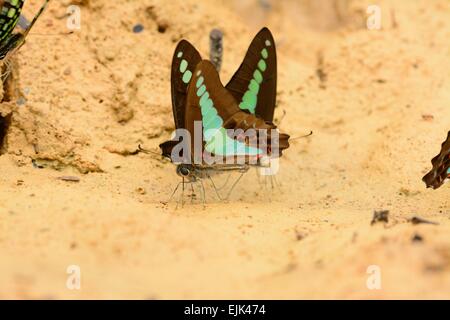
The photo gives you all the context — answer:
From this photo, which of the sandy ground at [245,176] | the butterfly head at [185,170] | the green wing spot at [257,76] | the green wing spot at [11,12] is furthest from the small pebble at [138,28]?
the butterfly head at [185,170]

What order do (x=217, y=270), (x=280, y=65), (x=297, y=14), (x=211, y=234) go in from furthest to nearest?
(x=297, y=14), (x=280, y=65), (x=211, y=234), (x=217, y=270)

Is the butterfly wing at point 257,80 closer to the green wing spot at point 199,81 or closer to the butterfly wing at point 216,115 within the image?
the butterfly wing at point 216,115

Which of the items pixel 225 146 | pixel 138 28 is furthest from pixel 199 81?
pixel 138 28

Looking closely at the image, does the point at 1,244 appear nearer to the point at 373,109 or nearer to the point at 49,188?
the point at 49,188

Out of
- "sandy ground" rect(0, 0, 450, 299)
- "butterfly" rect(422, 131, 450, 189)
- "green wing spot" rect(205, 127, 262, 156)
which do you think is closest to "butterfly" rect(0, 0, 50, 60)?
"sandy ground" rect(0, 0, 450, 299)

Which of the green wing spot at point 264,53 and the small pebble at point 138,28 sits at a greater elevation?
the small pebble at point 138,28

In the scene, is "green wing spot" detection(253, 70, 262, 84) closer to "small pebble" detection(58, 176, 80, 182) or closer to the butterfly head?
the butterfly head
